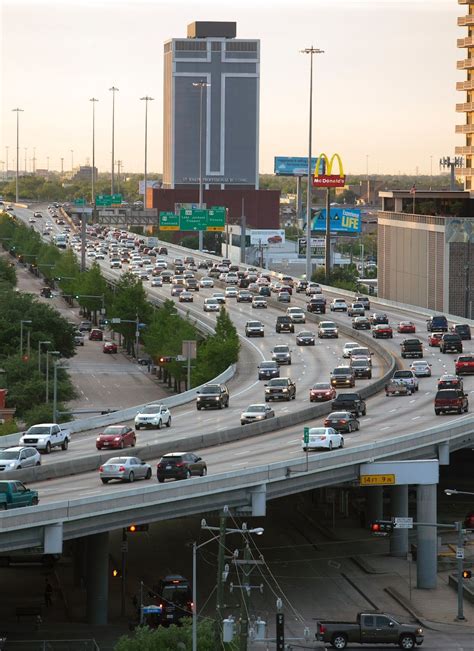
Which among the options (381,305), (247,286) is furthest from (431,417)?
(247,286)

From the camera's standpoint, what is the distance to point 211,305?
161625 millimetres

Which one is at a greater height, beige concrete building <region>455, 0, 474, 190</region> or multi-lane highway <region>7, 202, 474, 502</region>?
beige concrete building <region>455, 0, 474, 190</region>

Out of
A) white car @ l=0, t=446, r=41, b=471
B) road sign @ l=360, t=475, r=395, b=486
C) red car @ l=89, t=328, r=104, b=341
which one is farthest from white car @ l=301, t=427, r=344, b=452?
red car @ l=89, t=328, r=104, b=341

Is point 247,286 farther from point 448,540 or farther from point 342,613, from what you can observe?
point 342,613

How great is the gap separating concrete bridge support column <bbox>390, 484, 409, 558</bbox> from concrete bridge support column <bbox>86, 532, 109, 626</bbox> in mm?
17362

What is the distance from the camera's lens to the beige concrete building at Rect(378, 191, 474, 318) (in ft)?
549

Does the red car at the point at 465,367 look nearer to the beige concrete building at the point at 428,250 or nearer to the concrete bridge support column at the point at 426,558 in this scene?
the concrete bridge support column at the point at 426,558

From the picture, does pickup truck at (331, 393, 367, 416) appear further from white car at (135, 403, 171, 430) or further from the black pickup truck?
the black pickup truck

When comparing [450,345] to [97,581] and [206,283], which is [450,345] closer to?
[97,581]

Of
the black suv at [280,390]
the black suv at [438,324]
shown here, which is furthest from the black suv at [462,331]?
the black suv at [280,390]

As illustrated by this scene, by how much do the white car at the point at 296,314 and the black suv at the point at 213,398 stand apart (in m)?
50.7

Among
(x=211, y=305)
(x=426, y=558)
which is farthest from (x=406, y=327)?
(x=426, y=558)

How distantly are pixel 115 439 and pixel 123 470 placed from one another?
36.7ft

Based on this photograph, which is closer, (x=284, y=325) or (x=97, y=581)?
(x=97, y=581)
